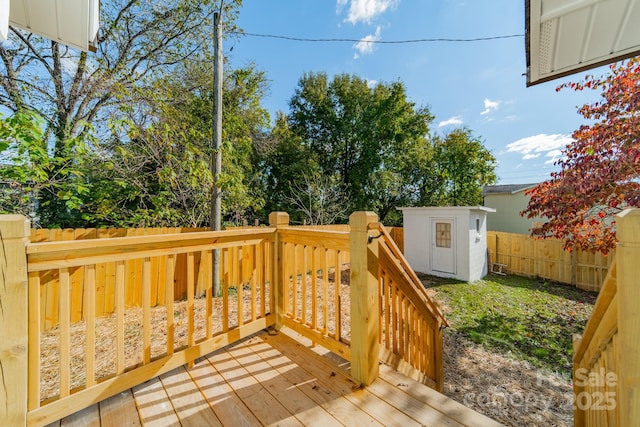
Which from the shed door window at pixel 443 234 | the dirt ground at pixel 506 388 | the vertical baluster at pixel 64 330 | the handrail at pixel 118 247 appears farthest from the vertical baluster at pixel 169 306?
the shed door window at pixel 443 234

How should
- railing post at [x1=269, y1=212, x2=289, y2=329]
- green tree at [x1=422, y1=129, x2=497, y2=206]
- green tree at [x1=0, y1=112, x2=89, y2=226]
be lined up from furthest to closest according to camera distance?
green tree at [x1=422, y1=129, x2=497, y2=206]
green tree at [x1=0, y1=112, x2=89, y2=226]
railing post at [x1=269, y1=212, x2=289, y2=329]

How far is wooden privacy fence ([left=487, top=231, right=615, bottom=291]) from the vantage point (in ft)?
23.8

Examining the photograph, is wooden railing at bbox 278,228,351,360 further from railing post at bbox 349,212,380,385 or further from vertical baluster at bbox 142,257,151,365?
vertical baluster at bbox 142,257,151,365

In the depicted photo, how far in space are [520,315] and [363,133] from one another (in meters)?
10.5

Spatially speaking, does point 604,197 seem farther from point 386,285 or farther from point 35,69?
point 35,69

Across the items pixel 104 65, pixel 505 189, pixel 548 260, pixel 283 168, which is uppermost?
pixel 104 65

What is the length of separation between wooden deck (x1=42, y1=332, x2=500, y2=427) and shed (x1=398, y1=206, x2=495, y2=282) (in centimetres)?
680

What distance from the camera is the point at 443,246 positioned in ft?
26.6

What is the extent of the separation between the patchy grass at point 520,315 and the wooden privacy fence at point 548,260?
1.20ft

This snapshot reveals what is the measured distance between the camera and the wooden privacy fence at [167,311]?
47.3 inches

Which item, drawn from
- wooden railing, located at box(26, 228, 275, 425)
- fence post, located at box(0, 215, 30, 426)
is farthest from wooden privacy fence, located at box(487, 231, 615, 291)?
fence post, located at box(0, 215, 30, 426)

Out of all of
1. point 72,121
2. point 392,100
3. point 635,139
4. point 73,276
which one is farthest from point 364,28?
point 73,276

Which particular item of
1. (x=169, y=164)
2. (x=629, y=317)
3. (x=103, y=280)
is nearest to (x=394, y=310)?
(x=629, y=317)

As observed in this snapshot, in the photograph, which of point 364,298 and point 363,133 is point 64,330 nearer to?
point 364,298
